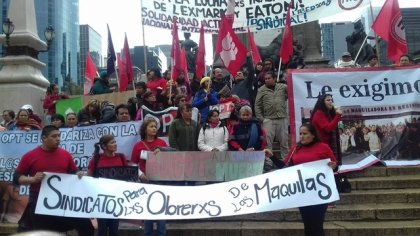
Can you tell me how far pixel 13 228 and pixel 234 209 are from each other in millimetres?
3301

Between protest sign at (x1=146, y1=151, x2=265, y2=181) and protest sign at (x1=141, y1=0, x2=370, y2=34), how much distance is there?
441 centimetres

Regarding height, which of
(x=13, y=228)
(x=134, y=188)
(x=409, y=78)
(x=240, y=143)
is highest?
(x=409, y=78)

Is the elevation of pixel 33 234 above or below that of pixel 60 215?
above

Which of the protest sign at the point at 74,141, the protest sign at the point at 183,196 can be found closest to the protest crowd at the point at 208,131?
the protest sign at the point at 183,196

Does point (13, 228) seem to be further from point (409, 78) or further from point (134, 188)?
point (409, 78)

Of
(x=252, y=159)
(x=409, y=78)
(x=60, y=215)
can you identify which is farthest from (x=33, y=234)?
(x=409, y=78)

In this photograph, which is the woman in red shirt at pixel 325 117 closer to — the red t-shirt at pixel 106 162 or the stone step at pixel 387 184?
the stone step at pixel 387 184

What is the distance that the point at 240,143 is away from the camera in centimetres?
759

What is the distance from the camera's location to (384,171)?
340 inches

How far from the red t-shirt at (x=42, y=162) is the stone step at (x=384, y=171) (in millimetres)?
4834

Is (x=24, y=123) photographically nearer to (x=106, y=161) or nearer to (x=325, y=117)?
(x=106, y=161)

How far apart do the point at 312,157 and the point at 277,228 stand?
1427 millimetres

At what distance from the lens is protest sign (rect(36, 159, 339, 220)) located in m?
5.94

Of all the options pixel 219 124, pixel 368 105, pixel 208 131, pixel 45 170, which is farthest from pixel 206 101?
pixel 45 170
